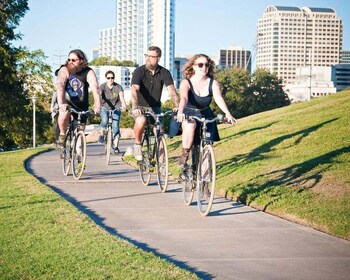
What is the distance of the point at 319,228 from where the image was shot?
7.25 m

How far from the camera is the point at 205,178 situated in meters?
8.33

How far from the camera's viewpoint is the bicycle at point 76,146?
37.7ft

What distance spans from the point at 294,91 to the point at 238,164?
18676cm

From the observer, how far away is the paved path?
547 centimetres

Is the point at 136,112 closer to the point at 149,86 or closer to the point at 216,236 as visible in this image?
the point at 149,86

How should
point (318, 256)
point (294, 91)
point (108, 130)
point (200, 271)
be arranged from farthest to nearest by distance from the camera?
point (294, 91)
point (108, 130)
point (318, 256)
point (200, 271)

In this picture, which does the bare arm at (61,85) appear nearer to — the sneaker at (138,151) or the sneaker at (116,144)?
the sneaker at (138,151)

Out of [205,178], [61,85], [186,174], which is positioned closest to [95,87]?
[61,85]

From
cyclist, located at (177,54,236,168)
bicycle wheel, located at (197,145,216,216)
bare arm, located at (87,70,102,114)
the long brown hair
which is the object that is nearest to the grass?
bicycle wheel, located at (197,145,216,216)

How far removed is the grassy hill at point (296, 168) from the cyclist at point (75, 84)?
2559mm

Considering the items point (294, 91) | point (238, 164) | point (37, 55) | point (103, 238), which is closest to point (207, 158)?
point (103, 238)

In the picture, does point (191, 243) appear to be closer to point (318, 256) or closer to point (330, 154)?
point (318, 256)

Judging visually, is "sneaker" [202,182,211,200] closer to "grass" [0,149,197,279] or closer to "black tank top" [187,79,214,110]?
"black tank top" [187,79,214,110]

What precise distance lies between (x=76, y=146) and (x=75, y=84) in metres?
1.13
